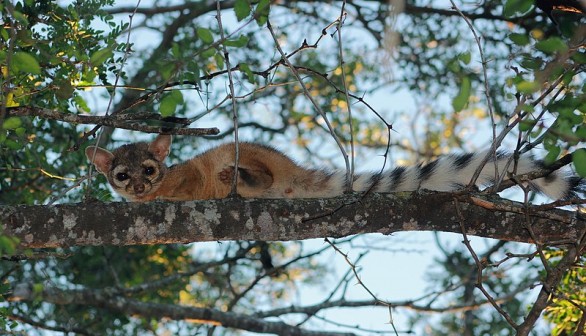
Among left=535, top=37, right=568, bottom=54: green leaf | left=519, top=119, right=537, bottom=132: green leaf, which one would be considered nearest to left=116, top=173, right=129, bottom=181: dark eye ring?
left=519, top=119, right=537, bottom=132: green leaf

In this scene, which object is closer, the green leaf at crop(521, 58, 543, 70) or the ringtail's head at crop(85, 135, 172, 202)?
the green leaf at crop(521, 58, 543, 70)

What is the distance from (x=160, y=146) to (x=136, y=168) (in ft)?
1.17

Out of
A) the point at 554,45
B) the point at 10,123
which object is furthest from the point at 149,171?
the point at 554,45

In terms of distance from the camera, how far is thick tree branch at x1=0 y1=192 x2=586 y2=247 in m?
4.64

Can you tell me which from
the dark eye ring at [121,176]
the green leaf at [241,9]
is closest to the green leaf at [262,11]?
the green leaf at [241,9]

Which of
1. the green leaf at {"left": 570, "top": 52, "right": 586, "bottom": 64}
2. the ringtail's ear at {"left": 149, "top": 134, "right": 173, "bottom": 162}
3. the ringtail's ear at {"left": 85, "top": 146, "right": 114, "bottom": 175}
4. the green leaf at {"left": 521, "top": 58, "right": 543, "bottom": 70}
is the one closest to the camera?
the green leaf at {"left": 570, "top": 52, "right": 586, "bottom": 64}

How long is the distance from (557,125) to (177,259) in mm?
6256

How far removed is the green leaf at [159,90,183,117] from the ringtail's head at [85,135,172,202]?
376 centimetres

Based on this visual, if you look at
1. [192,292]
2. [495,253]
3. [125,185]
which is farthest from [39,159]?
[495,253]

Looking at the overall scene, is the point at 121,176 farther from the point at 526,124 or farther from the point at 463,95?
the point at 463,95

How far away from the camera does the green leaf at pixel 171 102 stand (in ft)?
11.9

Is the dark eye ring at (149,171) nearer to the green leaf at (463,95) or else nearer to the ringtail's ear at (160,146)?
the ringtail's ear at (160,146)

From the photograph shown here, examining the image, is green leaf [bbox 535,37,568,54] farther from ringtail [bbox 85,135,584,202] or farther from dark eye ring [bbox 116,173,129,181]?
dark eye ring [bbox 116,173,129,181]

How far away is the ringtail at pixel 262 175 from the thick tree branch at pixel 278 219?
29.4 inches
